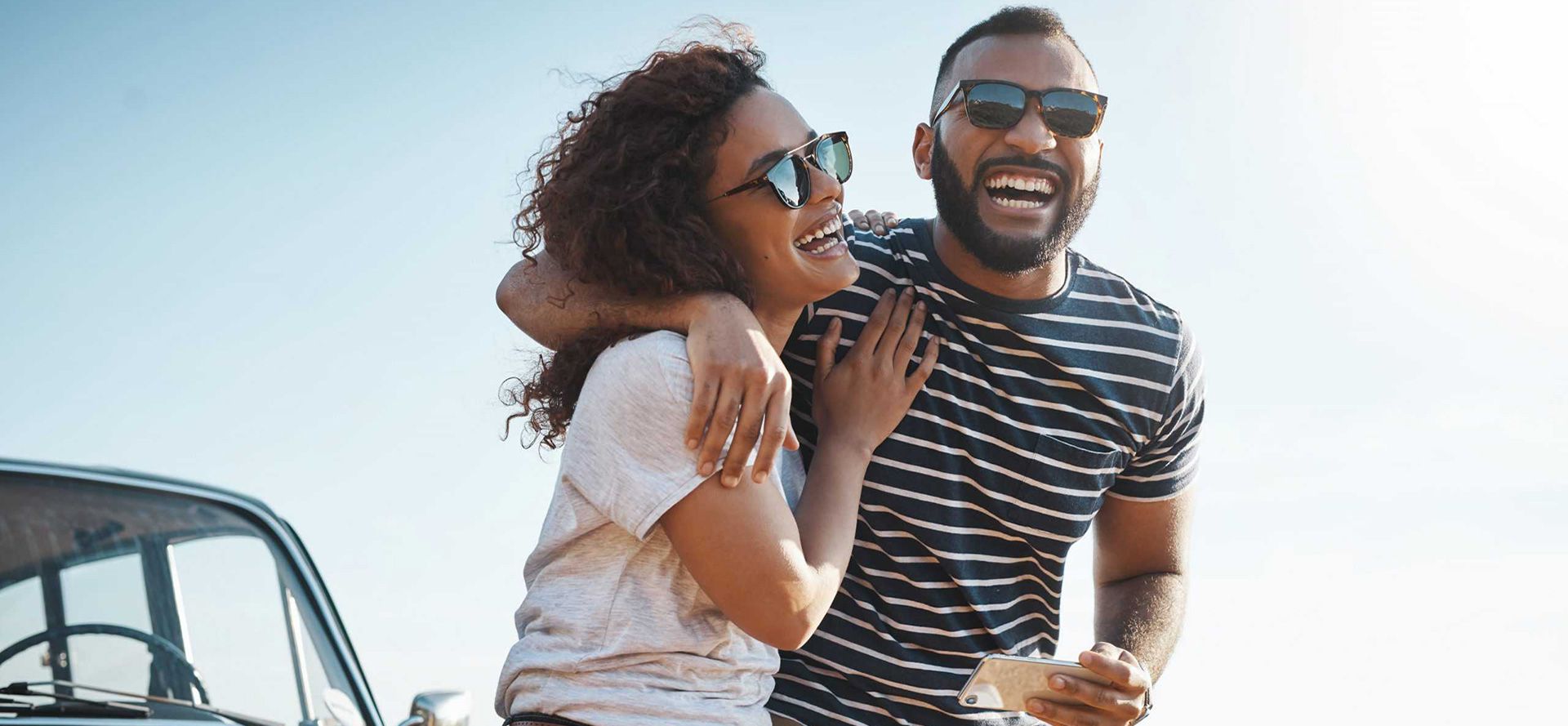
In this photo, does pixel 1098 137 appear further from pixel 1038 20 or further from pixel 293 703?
pixel 293 703

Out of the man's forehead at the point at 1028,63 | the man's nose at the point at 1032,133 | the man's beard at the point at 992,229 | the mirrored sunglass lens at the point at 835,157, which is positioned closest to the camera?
the mirrored sunglass lens at the point at 835,157

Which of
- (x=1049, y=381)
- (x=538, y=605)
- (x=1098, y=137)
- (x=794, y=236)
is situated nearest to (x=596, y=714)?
(x=538, y=605)

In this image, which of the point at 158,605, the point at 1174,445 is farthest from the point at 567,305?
the point at 1174,445

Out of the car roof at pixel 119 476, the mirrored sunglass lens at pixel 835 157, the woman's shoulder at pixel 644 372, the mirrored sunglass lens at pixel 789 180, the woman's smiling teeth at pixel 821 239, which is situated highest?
the mirrored sunglass lens at pixel 835 157

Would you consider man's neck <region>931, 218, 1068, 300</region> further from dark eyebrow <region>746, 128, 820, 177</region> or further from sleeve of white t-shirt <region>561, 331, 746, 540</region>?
sleeve of white t-shirt <region>561, 331, 746, 540</region>

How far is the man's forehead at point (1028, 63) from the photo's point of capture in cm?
386

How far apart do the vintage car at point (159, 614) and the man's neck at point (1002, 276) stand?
170cm

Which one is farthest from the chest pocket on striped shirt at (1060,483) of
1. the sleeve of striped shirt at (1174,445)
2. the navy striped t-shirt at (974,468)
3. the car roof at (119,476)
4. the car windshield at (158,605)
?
the car roof at (119,476)

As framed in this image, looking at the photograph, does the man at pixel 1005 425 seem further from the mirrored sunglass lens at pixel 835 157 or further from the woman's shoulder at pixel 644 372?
the mirrored sunglass lens at pixel 835 157

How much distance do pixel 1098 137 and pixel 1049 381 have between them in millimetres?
793

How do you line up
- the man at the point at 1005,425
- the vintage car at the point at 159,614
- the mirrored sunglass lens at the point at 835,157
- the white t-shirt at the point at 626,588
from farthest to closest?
the man at the point at 1005,425
the mirrored sunglass lens at the point at 835,157
the white t-shirt at the point at 626,588
the vintage car at the point at 159,614

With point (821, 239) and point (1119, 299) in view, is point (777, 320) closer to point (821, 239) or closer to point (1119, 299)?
point (821, 239)

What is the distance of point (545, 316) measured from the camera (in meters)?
3.04

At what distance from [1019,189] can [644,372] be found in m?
1.57
